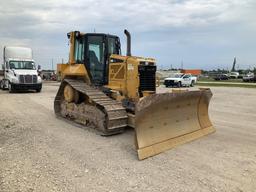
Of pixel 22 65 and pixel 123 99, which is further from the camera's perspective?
pixel 22 65

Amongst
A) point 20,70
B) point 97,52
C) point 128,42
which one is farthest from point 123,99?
point 20,70

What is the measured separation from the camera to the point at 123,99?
8.44m

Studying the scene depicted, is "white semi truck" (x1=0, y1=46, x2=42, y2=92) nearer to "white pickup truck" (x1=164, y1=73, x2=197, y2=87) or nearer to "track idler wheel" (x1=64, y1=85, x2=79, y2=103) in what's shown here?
"track idler wheel" (x1=64, y1=85, x2=79, y2=103)

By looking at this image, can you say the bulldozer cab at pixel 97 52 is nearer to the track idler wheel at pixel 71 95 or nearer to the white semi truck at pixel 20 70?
the track idler wheel at pixel 71 95

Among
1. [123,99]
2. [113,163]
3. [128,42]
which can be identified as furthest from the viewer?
[128,42]

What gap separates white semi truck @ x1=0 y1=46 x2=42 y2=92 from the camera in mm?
21219

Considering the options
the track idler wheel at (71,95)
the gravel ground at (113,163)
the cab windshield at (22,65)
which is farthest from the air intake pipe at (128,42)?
the cab windshield at (22,65)

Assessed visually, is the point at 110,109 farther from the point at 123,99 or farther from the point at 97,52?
the point at 97,52

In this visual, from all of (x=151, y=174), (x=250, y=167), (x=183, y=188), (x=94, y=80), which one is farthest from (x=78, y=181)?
(x=94, y=80)

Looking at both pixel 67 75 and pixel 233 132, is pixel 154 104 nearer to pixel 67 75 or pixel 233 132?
pixel 233 132

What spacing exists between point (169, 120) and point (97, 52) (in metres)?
3.42

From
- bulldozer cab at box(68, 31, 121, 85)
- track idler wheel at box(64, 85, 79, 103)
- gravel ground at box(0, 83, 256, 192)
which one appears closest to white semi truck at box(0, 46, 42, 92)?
track idler wheel at box(64, 85, 79, 103)

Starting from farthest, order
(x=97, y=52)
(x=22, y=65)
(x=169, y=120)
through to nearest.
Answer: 1. (x=22, y=65)
2. (x=97, y=52)
3. (x=169, y=120)

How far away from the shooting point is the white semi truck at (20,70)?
21.2m
